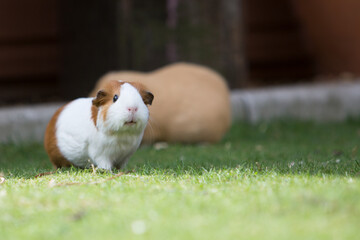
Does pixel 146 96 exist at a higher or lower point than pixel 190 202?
higher

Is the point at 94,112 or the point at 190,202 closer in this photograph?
the point at 190,202

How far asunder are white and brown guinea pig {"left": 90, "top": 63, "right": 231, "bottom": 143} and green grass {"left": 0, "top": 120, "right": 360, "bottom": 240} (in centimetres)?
168

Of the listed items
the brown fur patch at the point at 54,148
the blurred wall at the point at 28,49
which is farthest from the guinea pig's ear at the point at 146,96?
the blurred wall at the point at 28,49

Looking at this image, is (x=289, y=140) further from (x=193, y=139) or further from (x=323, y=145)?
(x=193, y=139)

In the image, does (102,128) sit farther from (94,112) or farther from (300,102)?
(300,102)

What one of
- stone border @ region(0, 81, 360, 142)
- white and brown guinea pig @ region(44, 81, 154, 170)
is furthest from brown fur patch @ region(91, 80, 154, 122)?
stone border @ region(0, 81, 360, 142)

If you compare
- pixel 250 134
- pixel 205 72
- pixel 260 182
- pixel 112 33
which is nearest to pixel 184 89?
pixel 205 72

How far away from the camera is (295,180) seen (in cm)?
321

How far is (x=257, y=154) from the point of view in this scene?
16.2 ft

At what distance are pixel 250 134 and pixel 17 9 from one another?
4093 mm

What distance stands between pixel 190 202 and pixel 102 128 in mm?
1113

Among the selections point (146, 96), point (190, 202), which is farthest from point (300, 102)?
point (190, 202)

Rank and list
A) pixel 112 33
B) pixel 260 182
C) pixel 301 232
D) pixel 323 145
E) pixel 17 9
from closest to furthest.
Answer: pixel 301 232, pixel 260 182, pixel 323 145, pixel 112 33, pixel 17 9

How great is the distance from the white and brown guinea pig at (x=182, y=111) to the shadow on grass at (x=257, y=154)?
153 millimetres
